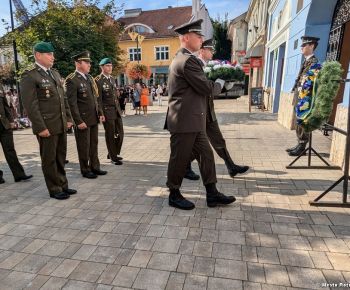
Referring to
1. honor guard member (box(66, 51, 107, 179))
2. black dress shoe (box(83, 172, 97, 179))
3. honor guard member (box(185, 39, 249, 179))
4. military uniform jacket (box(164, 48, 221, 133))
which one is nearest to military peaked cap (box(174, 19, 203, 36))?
military uniform jacket (box(164, 48, 221, 133))

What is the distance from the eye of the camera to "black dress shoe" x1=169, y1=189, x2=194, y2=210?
3.67 meters

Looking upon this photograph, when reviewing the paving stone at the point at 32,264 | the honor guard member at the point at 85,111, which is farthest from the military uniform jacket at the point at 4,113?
the paving stone at the point at 32,264

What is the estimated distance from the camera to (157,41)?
39.5m

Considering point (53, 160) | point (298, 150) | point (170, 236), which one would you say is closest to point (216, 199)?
point (170, 236)

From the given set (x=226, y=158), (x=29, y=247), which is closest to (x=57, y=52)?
(x=226, y=158)

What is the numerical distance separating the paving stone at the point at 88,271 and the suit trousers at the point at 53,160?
187cm

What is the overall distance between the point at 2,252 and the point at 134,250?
1.31m

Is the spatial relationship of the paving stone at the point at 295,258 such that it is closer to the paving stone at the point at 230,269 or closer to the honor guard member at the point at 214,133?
the paving stone at the point at 230,269

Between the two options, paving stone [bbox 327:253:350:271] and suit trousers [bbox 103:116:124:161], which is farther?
suit trousers [bbox 103:116:124:161]

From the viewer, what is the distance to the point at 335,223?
318 cm

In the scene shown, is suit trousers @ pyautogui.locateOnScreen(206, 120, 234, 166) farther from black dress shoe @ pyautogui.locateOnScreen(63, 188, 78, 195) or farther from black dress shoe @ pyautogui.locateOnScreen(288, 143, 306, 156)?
black dress shoe @ pyautogui.locateOnScreen(63, 188, 78, 195)

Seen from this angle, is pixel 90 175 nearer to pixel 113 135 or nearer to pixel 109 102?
pixel 113 135

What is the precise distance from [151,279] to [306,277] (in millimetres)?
1244

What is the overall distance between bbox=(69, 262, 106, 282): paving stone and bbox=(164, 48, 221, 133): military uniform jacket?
1.68 metres
